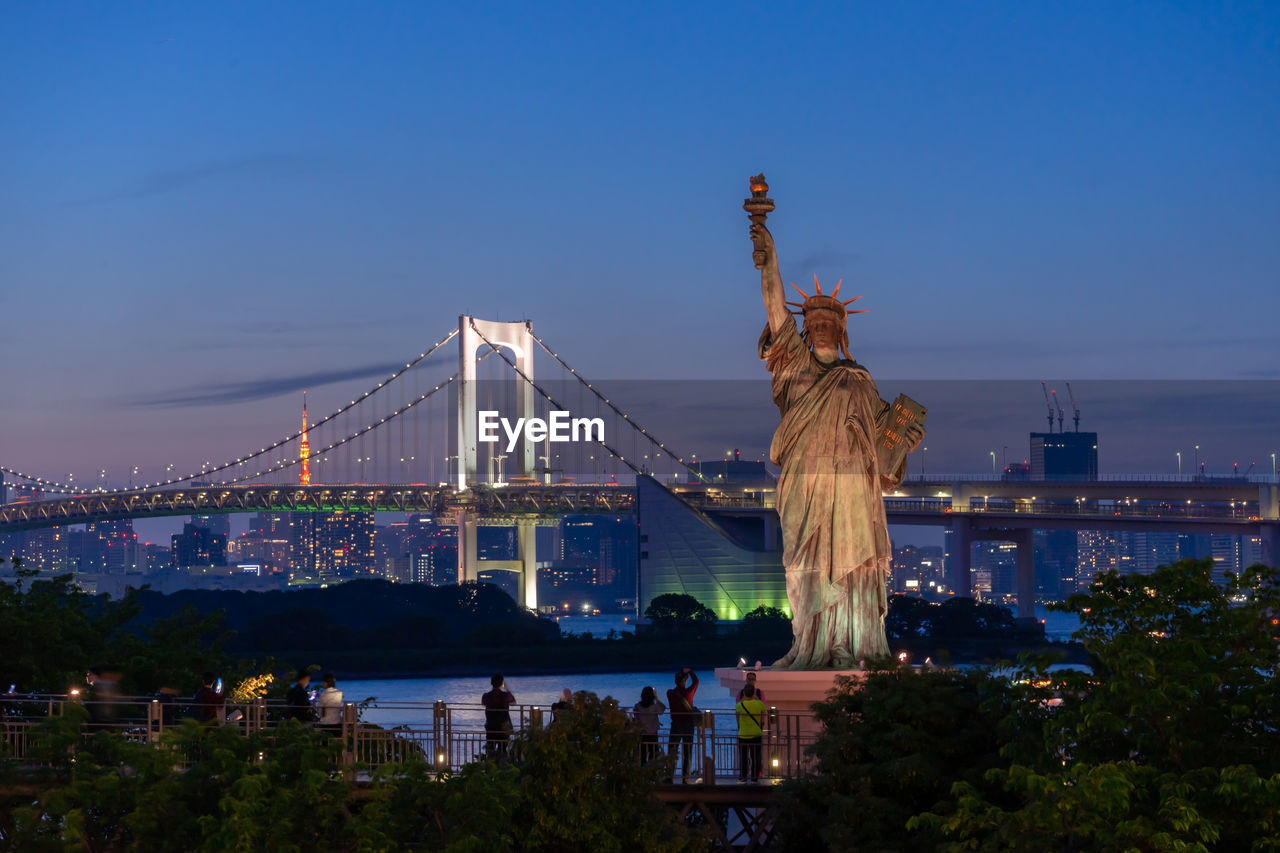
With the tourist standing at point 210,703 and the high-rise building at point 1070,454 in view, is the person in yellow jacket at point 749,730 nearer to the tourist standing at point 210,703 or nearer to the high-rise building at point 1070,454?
the tourist standing at point 210,703

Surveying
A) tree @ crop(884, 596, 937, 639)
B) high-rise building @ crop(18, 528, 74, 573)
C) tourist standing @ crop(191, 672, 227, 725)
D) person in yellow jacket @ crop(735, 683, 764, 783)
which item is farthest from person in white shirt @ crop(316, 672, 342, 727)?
high-rise building @ crop(18, 528, 74, 573)

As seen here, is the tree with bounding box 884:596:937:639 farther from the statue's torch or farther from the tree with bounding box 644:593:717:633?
the statue's torch

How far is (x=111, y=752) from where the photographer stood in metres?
12.0

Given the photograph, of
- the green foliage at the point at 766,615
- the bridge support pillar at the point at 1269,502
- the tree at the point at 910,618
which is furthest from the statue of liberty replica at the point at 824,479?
the tree at the point at 910,618

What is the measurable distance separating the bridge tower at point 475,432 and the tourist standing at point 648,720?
5778cm

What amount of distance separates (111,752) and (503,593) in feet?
184

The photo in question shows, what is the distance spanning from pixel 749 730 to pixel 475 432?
63177 millimetres

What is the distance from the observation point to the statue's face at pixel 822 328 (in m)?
14.6

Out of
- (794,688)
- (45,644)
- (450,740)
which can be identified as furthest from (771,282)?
(45,644)

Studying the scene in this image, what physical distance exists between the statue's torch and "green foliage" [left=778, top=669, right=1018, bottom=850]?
4282 mm

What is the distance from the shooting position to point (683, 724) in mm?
13359

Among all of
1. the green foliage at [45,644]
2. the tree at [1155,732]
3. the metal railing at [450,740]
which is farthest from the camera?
the green foliage at [45,644]

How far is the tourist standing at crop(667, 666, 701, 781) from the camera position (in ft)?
42.7

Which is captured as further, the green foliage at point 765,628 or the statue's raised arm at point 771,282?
the green foliage at point 765,628
